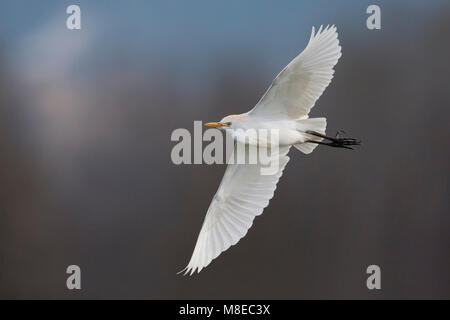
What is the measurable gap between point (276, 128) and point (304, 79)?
0.22 meters

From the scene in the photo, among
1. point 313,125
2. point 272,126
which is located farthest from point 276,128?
point 313,125

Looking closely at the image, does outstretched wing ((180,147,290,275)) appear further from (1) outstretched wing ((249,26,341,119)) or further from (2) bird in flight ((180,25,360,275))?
(1) outstretched wing ((249,26,341,119))

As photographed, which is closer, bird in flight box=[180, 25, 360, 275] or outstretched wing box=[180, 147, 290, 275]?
bird in flight box=[180, 25, 360, 275]

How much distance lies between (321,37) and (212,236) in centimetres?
91

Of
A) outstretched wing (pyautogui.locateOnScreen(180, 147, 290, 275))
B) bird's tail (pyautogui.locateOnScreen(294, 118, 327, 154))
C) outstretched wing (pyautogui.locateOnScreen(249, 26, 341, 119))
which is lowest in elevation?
outstretched wing (pyautogui.locateOnScreen(180, 147, 290, 275))

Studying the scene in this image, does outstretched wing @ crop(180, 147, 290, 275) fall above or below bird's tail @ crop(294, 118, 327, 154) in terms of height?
below

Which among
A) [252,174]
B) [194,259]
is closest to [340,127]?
[252,174]

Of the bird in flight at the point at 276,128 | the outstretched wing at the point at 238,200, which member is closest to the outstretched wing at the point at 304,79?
the bird in flight at the point at 276,128

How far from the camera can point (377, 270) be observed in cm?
371

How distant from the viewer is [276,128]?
105 inches

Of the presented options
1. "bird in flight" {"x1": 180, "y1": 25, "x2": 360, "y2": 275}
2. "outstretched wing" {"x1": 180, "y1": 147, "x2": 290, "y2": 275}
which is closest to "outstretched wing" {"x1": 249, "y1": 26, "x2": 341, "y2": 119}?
"bird in flight" {"x1": 180, "y1": 25, "x2": 360, "y2": 275}

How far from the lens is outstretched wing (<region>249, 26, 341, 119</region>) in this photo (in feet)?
8.35

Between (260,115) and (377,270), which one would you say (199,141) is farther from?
(377,270)

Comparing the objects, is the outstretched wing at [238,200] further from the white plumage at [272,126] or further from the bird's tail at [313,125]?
the bird's tail at [313,125]
